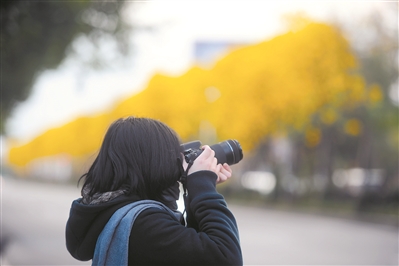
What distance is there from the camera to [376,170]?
44375 millimetres

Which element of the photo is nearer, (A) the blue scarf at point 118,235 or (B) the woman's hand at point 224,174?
(A) the blue scarf at point 118,235

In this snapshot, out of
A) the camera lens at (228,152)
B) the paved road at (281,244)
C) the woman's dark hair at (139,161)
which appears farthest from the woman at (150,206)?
the paved road at (281,244)

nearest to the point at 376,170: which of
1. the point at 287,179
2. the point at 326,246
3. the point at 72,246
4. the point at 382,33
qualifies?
the point at 287,179

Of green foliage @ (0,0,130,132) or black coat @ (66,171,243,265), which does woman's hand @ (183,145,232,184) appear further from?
green foliage @ (0,0,130,132)

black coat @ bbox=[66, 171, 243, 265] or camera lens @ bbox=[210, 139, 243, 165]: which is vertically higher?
camera lens @ bbox=[210, 139, 243, 165]

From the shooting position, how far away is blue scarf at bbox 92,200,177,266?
5.93 feet

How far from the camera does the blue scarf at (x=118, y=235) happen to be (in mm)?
1809

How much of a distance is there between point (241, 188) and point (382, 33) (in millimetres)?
17273

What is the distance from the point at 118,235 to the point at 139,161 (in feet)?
0.78

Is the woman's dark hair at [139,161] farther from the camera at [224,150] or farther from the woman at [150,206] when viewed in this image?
the camera at [224,150]

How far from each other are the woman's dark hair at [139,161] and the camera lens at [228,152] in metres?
0.22

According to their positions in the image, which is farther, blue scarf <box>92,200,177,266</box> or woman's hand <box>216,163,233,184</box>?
woman's hand <box>216,163,233,184</box>

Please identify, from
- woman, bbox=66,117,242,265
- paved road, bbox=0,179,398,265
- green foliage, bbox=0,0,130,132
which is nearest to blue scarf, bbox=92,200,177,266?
woman, bbox=66,117,242,265

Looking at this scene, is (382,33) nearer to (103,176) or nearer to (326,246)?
(326,246)
